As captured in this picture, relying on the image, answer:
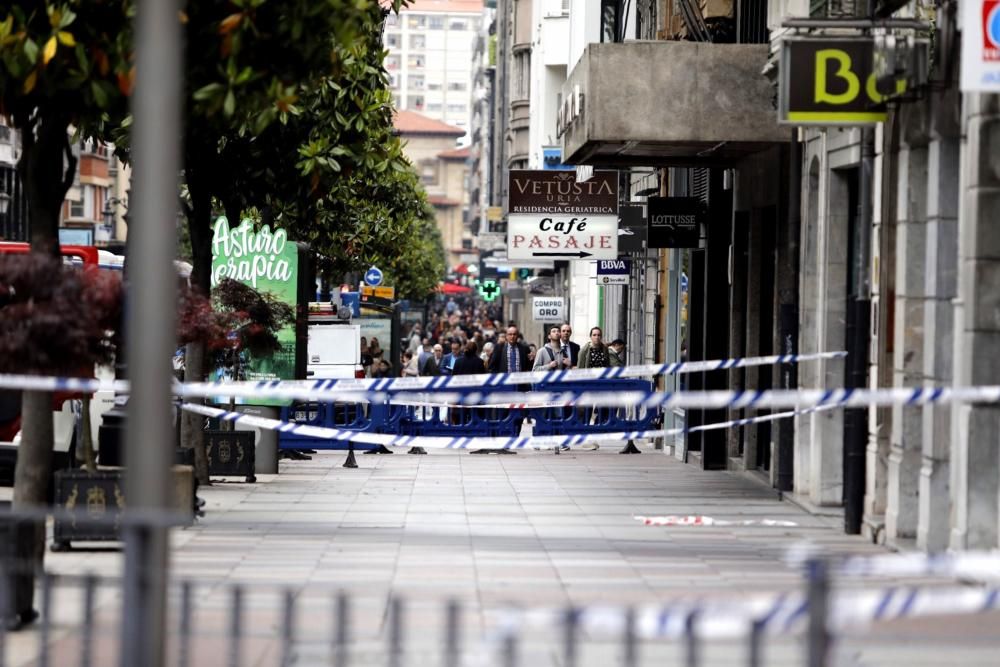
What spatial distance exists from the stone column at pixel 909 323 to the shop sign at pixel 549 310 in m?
35.9

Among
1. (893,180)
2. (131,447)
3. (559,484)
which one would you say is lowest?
(559,484)

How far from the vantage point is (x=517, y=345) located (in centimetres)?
3306

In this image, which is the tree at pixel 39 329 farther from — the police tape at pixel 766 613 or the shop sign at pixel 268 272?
the shop sign at pixel 268 272

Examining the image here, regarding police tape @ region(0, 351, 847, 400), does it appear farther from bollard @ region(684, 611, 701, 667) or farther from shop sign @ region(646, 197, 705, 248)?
bollard @ region(684, 611, 701, 667)

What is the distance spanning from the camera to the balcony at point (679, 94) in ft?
63.1

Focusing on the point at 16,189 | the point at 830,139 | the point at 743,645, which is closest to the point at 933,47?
the point at 830,139

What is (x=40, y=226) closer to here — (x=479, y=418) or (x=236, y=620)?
(x=236, y=620)

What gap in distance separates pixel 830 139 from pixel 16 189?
186 feet

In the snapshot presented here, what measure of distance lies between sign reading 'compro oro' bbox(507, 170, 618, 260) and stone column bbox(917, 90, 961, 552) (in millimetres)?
17245

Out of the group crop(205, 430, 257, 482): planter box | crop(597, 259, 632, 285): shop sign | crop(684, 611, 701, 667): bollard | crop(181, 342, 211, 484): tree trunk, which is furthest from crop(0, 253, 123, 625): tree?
crop(597, 259, 632, 285): shop sign

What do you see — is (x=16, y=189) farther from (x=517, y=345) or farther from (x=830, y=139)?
(x=830, y=139)

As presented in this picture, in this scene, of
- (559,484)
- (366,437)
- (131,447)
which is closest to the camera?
(131,447)

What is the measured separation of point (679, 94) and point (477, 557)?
7370 millimetres

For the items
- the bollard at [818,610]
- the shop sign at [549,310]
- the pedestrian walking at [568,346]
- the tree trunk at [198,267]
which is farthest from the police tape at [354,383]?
the shop sign at [549,310]
